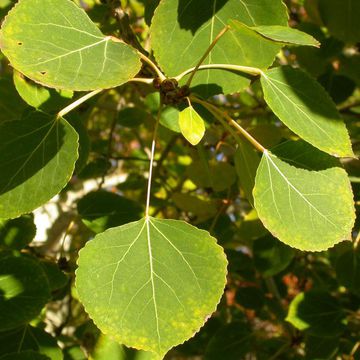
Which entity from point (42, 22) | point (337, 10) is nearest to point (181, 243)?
point (42, 22)

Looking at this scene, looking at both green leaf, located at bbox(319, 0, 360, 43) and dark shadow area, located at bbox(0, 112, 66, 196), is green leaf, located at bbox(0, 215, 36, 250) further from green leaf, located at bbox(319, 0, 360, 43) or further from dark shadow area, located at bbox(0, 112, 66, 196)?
green leaf, located at bbox(319, 0, 360, 43)

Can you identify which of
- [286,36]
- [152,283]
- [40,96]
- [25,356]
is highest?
[286,36]

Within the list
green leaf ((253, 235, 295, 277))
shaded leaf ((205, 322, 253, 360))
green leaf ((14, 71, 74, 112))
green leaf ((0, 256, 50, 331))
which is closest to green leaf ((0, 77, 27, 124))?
green leaf ((14, 71, 74, 112))

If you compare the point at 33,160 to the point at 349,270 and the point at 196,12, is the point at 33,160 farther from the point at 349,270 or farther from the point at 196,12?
the point at 349,270

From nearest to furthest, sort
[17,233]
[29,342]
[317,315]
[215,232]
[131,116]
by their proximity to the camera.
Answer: [29,342] → [17,233] → [317,315] → [215,232] → [131,116]

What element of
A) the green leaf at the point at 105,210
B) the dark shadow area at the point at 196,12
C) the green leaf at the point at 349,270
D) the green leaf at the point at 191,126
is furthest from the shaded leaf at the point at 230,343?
the dark shadow area at the point at 196,12

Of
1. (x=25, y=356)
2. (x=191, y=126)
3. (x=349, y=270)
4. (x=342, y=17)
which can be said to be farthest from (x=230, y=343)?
(x=342, y=17)
